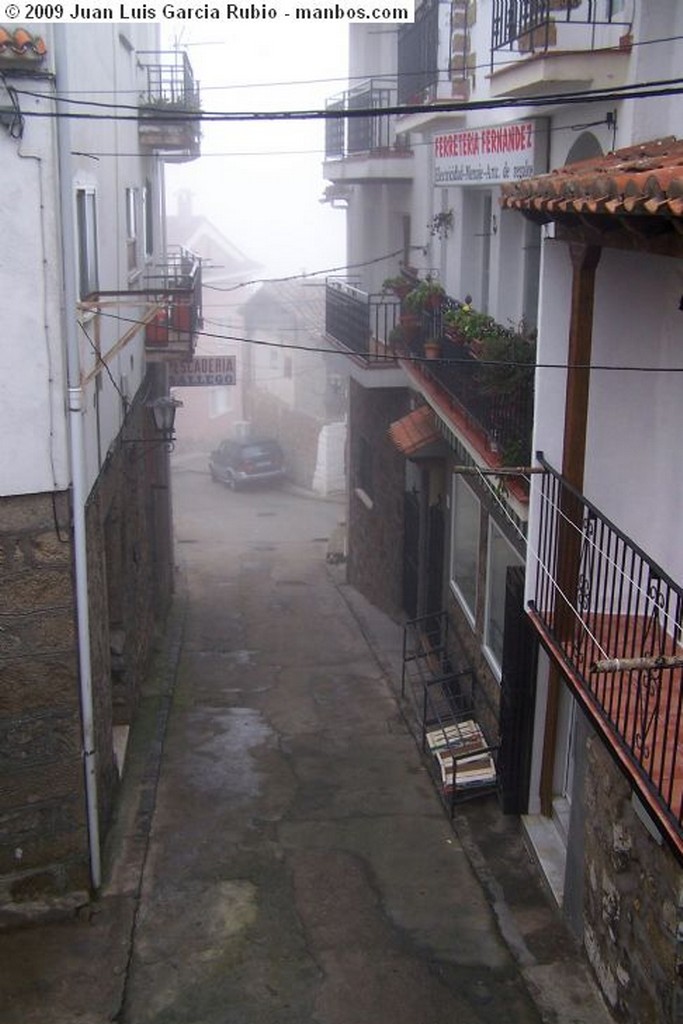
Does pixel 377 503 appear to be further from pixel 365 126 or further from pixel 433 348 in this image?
pixel 433 348

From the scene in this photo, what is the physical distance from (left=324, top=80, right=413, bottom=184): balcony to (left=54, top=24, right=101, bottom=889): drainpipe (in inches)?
389

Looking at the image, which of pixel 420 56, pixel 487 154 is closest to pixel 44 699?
pixel 487 154

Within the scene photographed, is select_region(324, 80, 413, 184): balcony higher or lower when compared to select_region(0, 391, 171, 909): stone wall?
higher

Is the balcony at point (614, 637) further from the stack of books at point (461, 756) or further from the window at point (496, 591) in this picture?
the stack of books at point (461, 756)

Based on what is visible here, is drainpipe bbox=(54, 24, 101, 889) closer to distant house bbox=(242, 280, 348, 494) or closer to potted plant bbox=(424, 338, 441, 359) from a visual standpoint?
potted plant bbox=(424, 338, 441, 359)

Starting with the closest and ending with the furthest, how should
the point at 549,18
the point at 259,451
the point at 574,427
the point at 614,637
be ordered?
the point at 614,637, the point at 574,427, the point at 549,18, the point at 259,451

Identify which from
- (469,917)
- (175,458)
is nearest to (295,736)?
(469,917)

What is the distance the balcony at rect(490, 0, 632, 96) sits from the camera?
9.24 m

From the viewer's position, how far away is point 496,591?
1230 cm

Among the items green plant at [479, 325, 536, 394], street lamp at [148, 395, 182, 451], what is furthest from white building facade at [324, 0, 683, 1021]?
street lamp at [148, 395, 182, 451]

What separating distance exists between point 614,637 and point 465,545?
5.88 metres

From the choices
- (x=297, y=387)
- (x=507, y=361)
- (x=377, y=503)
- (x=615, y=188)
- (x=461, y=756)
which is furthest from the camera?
(x=297, y=387)

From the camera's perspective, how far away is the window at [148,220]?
1762 centimetres

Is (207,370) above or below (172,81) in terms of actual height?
below
